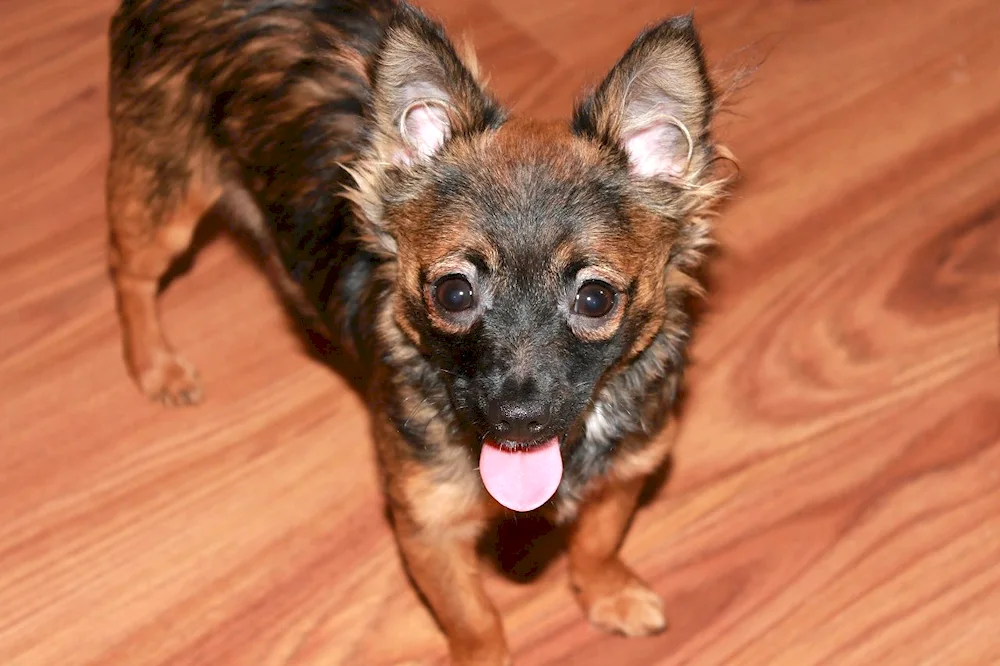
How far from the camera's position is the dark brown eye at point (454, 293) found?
7.91 feet

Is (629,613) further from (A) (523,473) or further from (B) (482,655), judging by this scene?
(A) (523,473)

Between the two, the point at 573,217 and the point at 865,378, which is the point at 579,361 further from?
the point at 865,378

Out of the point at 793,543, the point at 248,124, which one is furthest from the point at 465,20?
the point at 793,543

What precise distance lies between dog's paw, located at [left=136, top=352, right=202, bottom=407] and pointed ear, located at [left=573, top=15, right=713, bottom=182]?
5.17 ft

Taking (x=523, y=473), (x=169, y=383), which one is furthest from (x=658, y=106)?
(x=169, y=383)

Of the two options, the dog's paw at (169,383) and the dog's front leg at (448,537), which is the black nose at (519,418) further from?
the dog's paw at (169,383)

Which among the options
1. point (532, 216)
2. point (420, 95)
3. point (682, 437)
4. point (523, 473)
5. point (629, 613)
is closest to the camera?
point (532, 216)

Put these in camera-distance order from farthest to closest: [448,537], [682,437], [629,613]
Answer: [682,437], [629,613], [448,537]

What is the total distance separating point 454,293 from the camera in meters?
2.42

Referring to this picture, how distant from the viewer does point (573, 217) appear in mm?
2381

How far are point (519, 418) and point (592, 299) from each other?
0.85ft

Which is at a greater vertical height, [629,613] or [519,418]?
[519,418]

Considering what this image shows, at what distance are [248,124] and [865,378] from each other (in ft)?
6.04

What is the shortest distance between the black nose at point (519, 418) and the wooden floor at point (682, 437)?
96 cm
